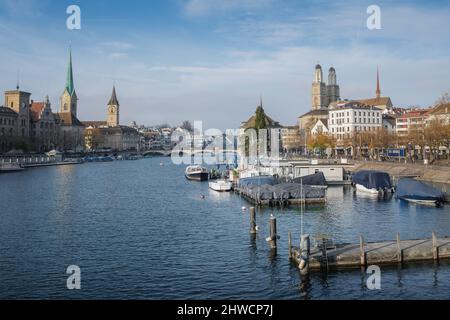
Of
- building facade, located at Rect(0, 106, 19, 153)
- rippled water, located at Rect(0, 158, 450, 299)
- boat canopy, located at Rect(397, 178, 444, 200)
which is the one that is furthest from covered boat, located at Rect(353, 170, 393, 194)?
building facade, located at Rect(0, 106, 19, 153)

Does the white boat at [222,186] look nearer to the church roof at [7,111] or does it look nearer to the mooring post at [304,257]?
the mooring post at [304,257]

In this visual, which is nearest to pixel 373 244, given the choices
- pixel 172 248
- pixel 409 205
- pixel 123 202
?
pixel 172 248

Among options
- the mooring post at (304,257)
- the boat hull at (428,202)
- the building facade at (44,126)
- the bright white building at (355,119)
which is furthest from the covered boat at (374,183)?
the building facade at (44,126)

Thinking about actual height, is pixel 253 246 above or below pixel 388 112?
below

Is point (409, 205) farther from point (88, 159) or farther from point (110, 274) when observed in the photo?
point (88, 159)

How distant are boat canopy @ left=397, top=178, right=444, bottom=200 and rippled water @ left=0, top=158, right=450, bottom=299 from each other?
1708mm

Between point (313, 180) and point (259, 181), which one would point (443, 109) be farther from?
point (259, 181)

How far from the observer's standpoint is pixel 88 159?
535 feet

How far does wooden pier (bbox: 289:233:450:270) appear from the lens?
26.4 meters

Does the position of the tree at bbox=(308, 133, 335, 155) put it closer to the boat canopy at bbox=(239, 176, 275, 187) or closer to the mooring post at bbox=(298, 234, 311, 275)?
the boat canopy at bbox=(239, 176, 275, 187)

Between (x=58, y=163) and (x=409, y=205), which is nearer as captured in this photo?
(x=409, y=205)

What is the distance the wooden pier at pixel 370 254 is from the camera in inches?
1039

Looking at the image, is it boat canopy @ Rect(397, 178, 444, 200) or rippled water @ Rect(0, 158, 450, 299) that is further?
boat canopy @ Rect(397, 178, 444, 200)
